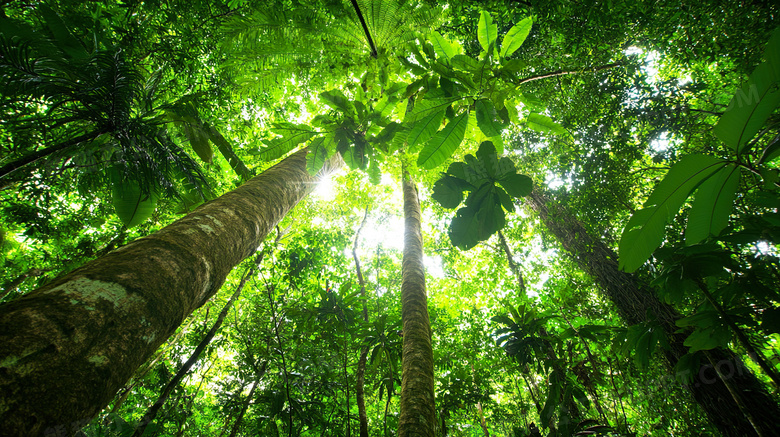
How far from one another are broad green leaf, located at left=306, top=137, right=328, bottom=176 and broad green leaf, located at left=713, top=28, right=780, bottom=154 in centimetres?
202

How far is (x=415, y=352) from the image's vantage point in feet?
6.81

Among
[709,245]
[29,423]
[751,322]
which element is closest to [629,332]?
[751,322]

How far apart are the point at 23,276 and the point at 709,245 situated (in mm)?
10289

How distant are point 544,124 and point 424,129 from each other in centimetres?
78

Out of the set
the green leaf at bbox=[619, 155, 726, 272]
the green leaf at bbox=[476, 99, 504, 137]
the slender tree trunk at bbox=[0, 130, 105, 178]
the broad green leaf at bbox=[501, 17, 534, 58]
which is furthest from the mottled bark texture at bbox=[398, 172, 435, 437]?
the slender tree trunk at bbox=[0, 130, 105, 178]

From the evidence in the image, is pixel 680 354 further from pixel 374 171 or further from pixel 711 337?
pixel 374 171

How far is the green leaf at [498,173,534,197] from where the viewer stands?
5.82 ft

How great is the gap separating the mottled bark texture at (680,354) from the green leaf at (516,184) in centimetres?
144

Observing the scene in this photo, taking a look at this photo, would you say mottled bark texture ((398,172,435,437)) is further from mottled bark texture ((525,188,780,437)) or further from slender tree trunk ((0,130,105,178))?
slender tree trunk ((0,130,105,178))

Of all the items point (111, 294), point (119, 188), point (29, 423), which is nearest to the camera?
point (29, 423)

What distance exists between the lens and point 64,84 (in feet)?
3.93

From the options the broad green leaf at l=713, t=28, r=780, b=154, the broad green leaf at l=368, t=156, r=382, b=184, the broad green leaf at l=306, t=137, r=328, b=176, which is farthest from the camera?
the broad green leaf at l=368, t=156, r=382, b=184

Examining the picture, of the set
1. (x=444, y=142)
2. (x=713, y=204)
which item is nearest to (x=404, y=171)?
(x=444, y=142)

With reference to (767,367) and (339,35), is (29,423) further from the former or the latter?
(767,367)
